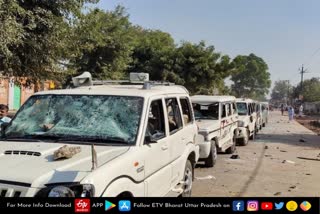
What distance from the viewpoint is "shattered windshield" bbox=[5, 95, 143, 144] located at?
4.97 meters

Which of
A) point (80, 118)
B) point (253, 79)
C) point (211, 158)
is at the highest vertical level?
point (253, 79)

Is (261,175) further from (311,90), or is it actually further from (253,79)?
(253,79)

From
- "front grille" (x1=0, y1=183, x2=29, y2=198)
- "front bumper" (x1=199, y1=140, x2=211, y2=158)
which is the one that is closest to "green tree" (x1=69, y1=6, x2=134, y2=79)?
"front bumper" (x1=199, y1=140, x2=211, y2=158)

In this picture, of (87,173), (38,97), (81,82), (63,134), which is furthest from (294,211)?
(81,82)

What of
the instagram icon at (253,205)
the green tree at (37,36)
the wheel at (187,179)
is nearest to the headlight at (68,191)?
the instagram icon at (253,205)

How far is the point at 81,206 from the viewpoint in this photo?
3.58 meters

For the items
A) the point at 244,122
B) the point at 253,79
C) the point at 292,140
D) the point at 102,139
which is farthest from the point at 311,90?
the point at 102,139

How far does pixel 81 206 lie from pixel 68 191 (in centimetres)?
17

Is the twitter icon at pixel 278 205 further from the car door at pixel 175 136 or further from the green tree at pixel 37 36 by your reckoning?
the green tree at pixel 37 36

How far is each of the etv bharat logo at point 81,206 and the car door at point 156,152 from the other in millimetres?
1336

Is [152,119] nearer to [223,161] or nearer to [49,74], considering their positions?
[223,161]

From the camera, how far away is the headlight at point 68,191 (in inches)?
143

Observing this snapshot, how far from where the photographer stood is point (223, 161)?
12.9 meters

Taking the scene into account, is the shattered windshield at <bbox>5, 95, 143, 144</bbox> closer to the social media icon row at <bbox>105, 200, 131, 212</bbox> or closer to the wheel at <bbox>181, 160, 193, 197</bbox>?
the social media icon row at <bbox>105, 200, 131, 212</bbox>
